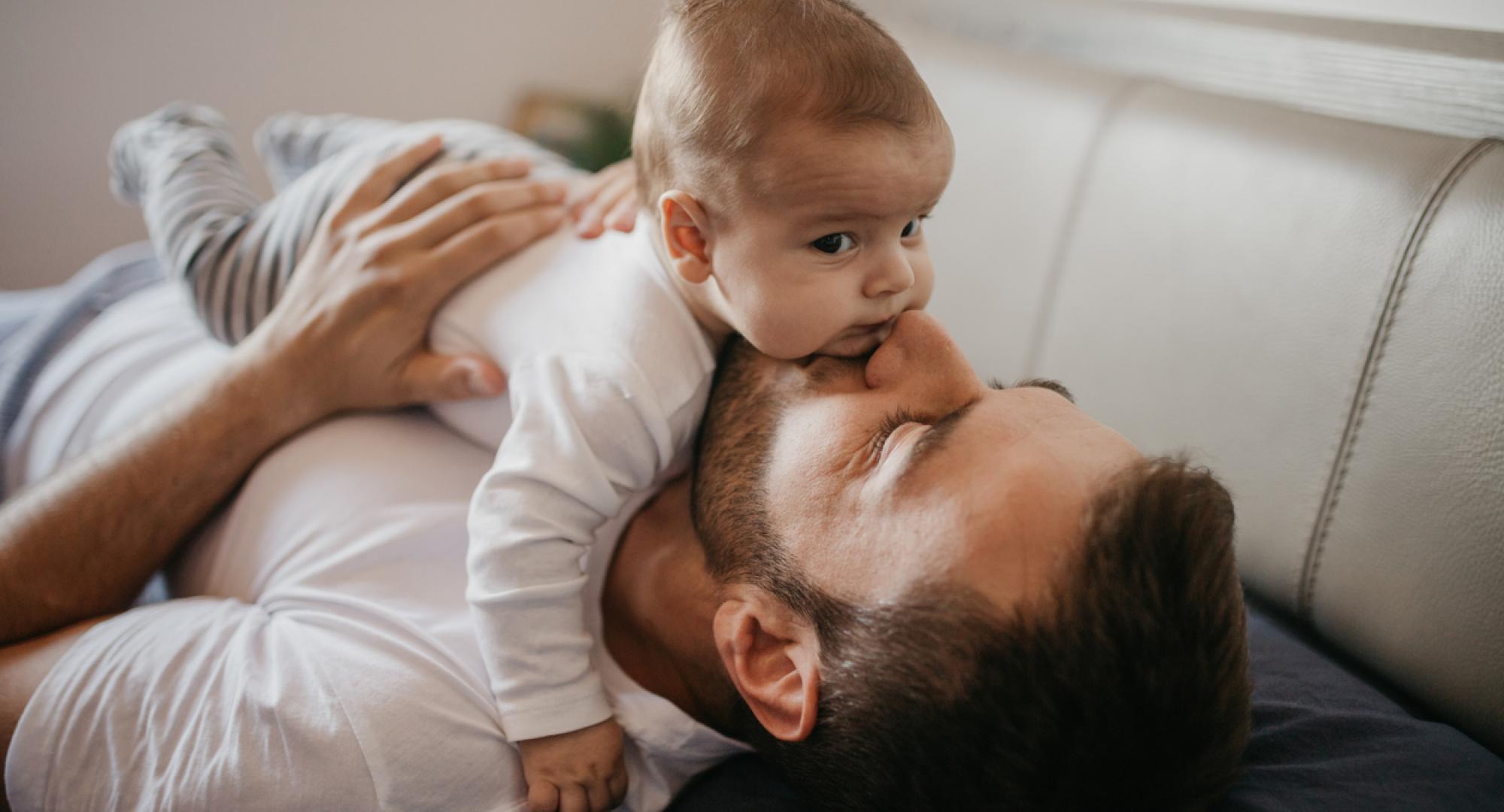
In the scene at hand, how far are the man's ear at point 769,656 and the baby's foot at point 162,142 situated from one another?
4.45 ft

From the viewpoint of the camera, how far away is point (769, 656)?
835 millimetres

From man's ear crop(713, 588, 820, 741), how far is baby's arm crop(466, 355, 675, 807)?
155 millimetres

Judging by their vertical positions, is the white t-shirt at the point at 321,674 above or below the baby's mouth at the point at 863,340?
below

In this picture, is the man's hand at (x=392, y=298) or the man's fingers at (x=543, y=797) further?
the man's hand at (x=392, y=298)

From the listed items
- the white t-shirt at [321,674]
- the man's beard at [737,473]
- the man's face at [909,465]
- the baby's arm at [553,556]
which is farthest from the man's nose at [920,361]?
the white t-shirt at [321,674]

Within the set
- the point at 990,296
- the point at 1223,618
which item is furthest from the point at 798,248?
the point at 990,296

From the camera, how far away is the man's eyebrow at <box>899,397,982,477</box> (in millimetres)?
771

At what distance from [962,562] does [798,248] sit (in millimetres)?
332

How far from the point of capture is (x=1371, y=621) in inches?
38.6

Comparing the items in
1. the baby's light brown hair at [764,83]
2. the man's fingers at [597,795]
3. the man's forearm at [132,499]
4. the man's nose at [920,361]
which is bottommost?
Answer: the man's fingers at [597,795]

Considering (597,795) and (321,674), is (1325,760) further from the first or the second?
(321,674)

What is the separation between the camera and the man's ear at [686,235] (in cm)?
90

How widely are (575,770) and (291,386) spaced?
64 centimetres

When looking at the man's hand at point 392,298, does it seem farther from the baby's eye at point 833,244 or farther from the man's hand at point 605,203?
the baby's eye at point 833,244
